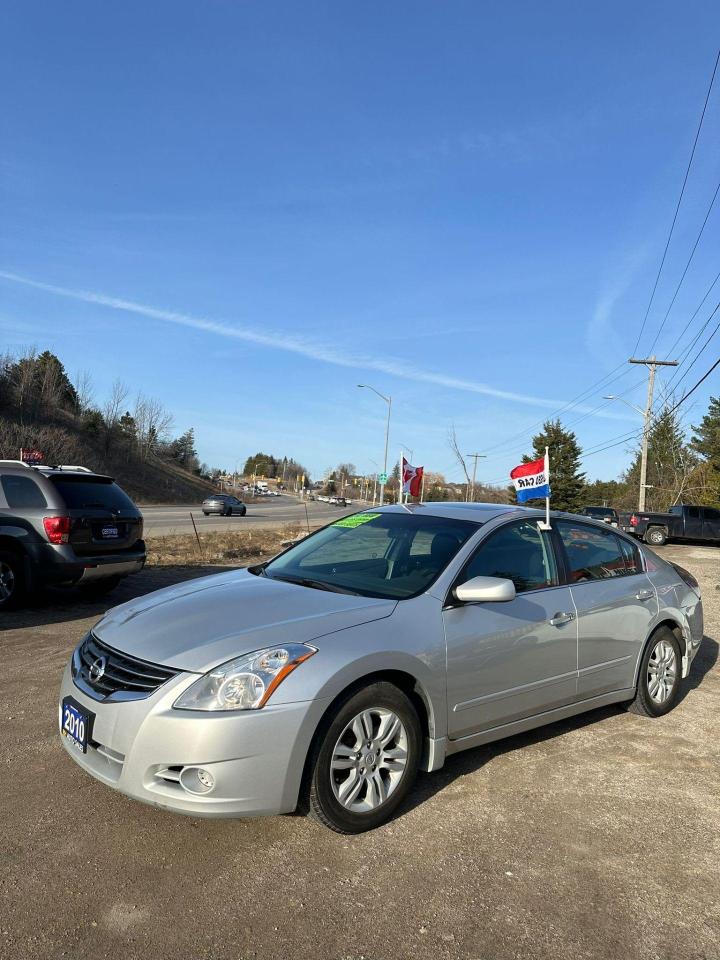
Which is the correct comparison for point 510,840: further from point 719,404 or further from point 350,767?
point 719,404

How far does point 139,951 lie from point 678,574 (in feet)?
16.3

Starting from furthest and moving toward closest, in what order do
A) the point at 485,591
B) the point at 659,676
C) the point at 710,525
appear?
the point at 710,525 → the point at 659,676 → the point at 485,591

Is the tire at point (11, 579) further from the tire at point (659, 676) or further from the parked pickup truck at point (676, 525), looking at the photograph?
the parked pickup truck at point (676, 525)

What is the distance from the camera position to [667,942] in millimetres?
2660

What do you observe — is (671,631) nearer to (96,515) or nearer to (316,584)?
Answer: (316,584)

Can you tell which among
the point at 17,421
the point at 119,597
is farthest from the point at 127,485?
the point at 119,597

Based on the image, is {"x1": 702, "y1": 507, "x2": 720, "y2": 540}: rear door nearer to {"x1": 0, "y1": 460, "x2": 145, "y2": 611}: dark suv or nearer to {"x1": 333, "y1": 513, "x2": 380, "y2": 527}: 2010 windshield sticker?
{"x1": 0, "y1": 460, "x2": 145, "y2": 611}: dark suv

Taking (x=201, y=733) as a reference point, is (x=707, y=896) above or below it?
below

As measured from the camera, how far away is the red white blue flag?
5.74 metres

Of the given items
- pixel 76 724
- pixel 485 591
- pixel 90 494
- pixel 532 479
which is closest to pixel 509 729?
pixel 485 591

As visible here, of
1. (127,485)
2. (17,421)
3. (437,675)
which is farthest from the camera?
(127,485)

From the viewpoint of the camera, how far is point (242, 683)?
3.05 m

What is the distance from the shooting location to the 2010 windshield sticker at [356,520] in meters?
4.91

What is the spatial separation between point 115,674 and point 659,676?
12.9ft
